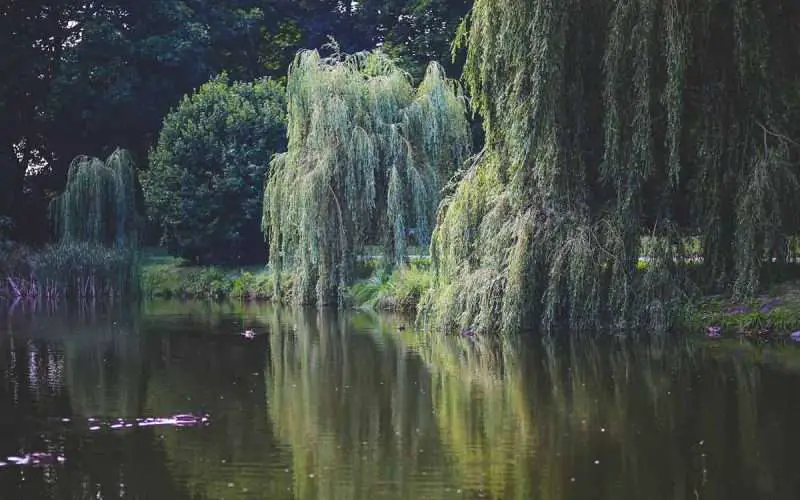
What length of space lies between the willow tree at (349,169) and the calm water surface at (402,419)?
6.64 metres

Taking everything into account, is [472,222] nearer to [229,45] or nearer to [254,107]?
[254,107]

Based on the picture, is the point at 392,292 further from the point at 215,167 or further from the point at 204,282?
the point at 215,167

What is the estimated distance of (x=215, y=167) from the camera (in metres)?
34.1

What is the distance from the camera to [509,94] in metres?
18.9

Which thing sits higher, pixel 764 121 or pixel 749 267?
pixel 764 121

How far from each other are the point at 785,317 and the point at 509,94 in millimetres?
5592

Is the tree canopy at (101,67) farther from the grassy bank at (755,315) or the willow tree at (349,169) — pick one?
the grassy bank at (755,315)

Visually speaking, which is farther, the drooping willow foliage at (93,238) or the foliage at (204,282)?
the foliage at (204,282)

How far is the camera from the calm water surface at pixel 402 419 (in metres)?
8.95

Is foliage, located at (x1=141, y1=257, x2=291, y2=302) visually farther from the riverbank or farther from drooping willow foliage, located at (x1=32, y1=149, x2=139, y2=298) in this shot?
drooping willow foliage, located at (x1=32, y1=149, x2=139, y2=298)

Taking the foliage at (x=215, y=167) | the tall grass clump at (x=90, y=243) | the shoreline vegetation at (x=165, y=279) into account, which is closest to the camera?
the shoreline vegetation at (x=165, y=279)

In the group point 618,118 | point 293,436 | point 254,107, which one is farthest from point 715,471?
point 254,107

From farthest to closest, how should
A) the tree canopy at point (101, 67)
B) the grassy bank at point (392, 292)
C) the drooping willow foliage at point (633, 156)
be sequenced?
the tree canopy at point (101, 67) < the grassy bank at point (392, 292) < the drooping willow foliage at point (633, 156)

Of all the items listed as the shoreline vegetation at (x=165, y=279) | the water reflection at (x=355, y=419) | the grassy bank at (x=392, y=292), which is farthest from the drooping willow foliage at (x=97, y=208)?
the water reflection at (x=355, y=419)
